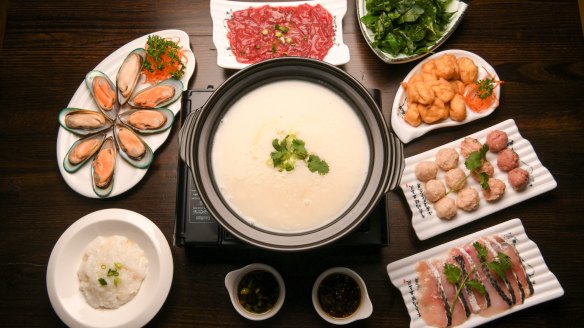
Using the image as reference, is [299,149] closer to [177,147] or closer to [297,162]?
[297,162]

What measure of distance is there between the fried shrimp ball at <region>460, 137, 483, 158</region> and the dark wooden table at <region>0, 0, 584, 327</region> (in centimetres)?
9

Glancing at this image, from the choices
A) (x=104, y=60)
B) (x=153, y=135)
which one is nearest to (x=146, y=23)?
(x=104, y=60)

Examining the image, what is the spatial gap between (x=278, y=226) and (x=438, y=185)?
86 centimetres

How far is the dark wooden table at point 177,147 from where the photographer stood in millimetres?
2221

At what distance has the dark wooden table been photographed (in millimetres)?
2221

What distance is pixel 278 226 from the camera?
1.77 metres

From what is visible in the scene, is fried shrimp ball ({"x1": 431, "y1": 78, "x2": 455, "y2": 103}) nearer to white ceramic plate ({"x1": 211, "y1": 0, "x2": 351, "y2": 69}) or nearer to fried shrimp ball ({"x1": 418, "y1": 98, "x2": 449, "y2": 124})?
fried shrimp ball ({"x1": 418, "y1": 98, "x2": 449, "y2": 124})

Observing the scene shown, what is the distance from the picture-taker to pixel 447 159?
2240mm

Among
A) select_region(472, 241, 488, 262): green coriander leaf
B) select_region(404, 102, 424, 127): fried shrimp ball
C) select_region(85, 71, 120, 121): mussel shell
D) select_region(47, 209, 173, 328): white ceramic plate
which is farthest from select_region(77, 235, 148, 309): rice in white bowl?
select_region(472, 241, 488, 262): green coriander leaf

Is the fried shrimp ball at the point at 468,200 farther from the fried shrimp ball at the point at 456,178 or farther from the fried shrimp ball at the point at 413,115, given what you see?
the fried shrimp ball at the point at 413,115

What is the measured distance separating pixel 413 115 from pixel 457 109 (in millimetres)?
209

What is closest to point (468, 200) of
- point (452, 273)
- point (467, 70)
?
point (452, 273)

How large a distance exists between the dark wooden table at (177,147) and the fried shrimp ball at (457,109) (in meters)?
0.08

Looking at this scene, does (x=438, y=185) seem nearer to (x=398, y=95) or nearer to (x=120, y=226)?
(x=398, y=95)
